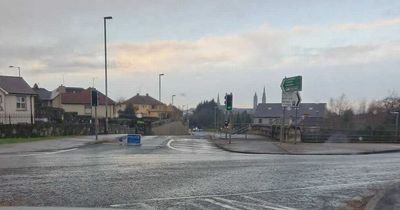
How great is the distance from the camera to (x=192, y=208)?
935cm

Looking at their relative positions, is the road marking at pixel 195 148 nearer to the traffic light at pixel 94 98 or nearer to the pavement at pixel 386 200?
the traffic light at pixel 94 98

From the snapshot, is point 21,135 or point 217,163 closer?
point 217,163

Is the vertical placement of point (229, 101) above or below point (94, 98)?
below

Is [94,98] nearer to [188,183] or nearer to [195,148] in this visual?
[195,148]

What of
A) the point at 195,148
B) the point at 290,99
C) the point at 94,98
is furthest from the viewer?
the point at 94,98

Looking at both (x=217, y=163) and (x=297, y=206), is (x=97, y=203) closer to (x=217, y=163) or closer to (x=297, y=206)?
(x=297, y=206)

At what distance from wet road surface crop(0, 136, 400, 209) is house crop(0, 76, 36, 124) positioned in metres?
39.2

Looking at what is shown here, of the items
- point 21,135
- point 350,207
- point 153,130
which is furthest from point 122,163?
point 153,130

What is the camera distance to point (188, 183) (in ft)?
41.1

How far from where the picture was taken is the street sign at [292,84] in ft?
91.1

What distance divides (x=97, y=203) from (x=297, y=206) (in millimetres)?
4196

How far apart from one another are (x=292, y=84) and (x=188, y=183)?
56.7 ft

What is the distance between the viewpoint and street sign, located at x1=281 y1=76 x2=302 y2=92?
27.8 m

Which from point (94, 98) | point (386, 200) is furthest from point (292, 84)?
point (386, 200)
